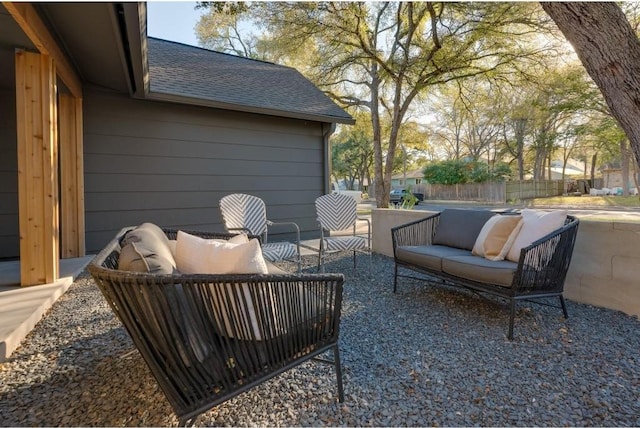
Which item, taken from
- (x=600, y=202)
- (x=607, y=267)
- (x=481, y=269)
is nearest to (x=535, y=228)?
(x=481, y=269)

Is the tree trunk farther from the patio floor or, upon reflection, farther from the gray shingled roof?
the patio floor

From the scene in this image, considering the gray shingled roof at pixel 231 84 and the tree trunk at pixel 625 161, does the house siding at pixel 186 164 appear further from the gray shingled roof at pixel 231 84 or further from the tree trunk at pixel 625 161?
the tree trunk at pixel 625 161

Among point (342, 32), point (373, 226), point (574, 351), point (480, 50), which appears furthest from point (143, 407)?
point (480, 50)

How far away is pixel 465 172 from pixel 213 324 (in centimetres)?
1829

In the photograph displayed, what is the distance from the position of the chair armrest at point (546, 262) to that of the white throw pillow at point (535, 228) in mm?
75

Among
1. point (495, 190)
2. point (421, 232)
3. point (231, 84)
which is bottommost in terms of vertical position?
point (421, 232)

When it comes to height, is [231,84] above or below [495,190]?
above

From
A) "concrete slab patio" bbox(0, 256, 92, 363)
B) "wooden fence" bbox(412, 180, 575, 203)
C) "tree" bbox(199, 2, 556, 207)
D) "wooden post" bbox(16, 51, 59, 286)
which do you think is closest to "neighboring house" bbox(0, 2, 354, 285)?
"wooden post" bbox(16, 51, 59, 286)

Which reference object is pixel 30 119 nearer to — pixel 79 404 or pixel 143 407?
pixel 79 404

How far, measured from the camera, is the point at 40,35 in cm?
266

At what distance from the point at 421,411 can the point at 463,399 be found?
243 millimetres

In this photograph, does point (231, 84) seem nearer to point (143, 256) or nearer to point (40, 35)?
point (40, 35)

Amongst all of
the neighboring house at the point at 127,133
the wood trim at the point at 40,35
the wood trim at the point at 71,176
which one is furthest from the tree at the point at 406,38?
the wood trim at the point at 40,35

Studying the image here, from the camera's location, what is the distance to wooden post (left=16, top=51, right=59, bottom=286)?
297 cm
